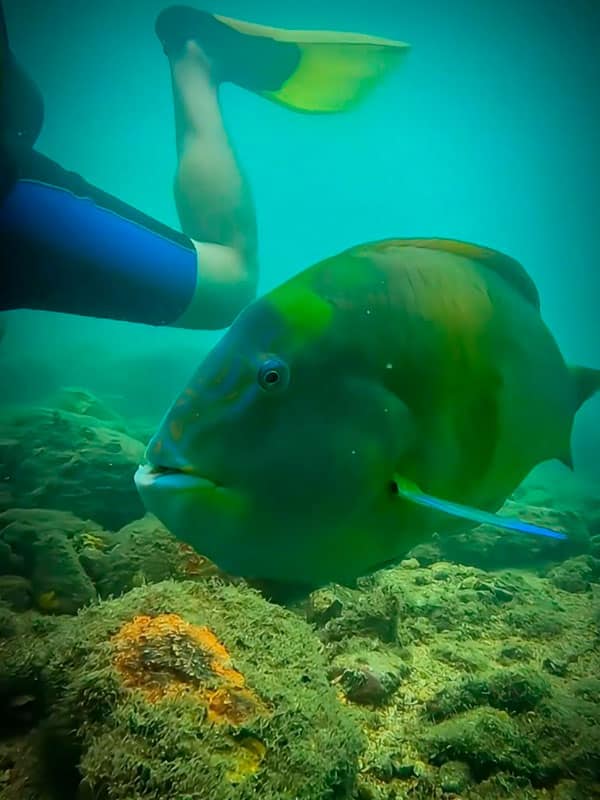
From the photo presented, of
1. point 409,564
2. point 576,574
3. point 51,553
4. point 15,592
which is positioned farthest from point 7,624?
point 576,574

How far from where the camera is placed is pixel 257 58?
10.2 ft

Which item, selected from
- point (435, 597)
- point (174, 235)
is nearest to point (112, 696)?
point (174, 235)

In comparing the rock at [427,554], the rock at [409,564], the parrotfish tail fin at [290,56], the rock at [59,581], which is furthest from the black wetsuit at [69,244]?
the rock at [427,554]

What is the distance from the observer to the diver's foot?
298 cm

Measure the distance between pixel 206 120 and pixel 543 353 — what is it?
256 centimetres

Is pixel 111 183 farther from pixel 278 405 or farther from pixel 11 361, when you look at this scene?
pixel 278 405

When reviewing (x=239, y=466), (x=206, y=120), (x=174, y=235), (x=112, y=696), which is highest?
(x=206, y=120)

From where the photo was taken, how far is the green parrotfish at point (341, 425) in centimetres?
73

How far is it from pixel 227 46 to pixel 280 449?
3.24 m

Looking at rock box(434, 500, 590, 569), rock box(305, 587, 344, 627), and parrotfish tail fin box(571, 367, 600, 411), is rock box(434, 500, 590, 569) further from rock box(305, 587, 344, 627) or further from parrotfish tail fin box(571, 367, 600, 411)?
parrotfish tail fin box(571, 367, 600, 411)

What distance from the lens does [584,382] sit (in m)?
1.15

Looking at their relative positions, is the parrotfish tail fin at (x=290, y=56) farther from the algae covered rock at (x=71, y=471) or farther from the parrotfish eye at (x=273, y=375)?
the algae covered rock at (x=71, y=471)

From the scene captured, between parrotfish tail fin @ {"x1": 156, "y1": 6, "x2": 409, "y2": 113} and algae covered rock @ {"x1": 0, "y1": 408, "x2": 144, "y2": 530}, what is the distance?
3.55 metres

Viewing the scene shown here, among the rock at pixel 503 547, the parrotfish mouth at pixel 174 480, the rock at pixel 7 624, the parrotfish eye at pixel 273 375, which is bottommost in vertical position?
the rock at pixel 503 547
